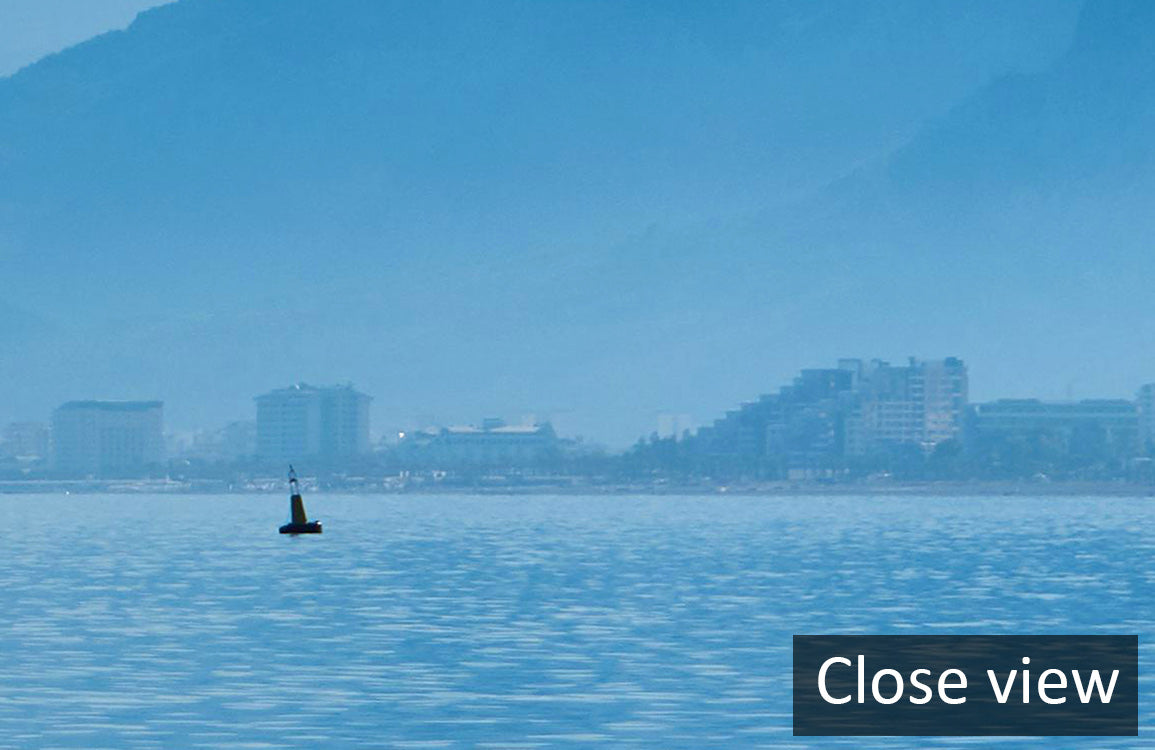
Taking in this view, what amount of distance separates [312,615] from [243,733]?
28046 mm

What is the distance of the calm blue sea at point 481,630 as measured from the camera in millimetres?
50312

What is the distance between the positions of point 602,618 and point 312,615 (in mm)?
8890

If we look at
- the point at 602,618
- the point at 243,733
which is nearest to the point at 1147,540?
the point at 602,618

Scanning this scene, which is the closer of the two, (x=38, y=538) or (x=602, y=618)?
(x=602, y=618)

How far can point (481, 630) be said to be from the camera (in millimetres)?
71438

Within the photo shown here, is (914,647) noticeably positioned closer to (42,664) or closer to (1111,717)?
(1111,717)

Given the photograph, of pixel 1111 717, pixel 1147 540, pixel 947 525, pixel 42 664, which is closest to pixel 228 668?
pixel 42 664

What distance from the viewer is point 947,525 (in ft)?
623

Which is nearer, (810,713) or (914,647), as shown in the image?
(810,713)

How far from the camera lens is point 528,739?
48.4m

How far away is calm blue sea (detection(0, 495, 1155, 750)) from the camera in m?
50.3

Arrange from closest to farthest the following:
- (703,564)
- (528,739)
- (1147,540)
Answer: (528,739) < (703,564) < (1147,540)

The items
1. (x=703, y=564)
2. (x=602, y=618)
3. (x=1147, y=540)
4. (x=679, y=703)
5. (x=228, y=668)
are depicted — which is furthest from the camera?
(x=1147, y=540)

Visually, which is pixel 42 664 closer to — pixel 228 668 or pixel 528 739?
pixel 228 668
